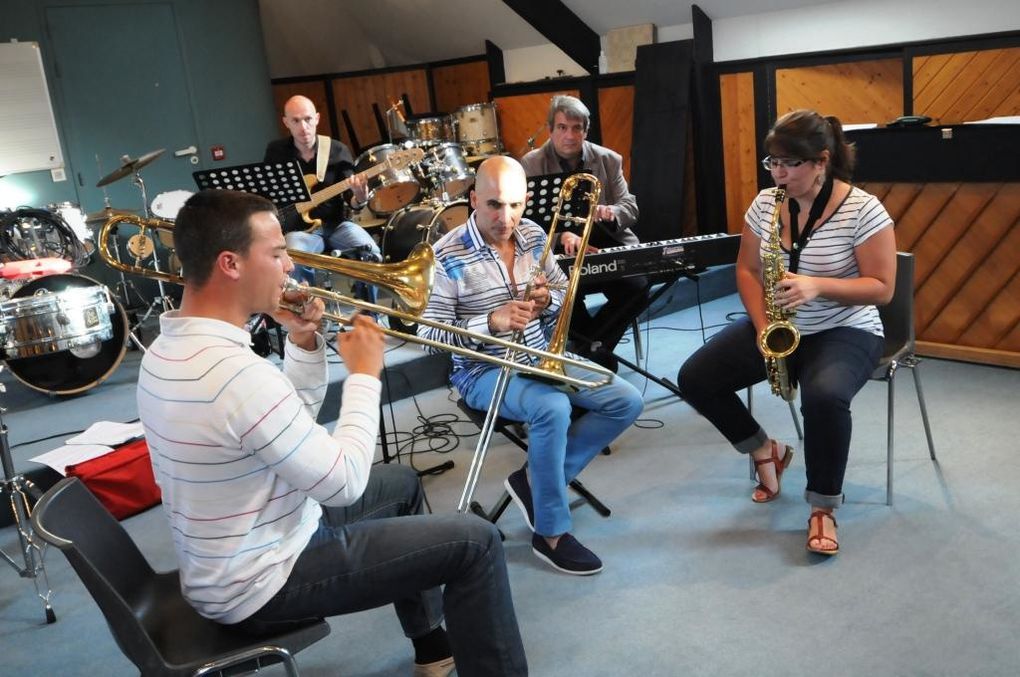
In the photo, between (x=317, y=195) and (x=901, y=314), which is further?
(x=317, y=195)

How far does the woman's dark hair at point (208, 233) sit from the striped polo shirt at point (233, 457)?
0.11m

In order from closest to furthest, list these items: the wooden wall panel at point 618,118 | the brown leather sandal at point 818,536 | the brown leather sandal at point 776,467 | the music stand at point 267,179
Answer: the brown leather sandal at point 818,536 < the brown leather sandal at point 776,467 < the music stand at point 267,179 < the wooden wall panel at point 618,118

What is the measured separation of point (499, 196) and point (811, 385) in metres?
1.17

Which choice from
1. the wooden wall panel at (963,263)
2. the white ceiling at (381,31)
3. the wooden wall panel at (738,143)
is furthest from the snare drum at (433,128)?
the wooden wall panel at (963,263)

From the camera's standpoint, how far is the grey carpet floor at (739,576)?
8.06 feet

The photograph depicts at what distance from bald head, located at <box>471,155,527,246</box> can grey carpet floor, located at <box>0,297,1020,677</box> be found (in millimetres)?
1089

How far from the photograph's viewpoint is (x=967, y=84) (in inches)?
219

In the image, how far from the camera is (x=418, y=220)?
592 centimetres

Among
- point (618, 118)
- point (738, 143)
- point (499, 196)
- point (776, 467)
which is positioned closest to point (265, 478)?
point (499, 196)

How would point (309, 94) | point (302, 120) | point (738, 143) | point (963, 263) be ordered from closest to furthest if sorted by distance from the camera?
point (963, 263) < point (302, 120) < point (738, 143) < point (309, 94)

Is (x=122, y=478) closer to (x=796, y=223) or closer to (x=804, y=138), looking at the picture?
(x=796, y=223)

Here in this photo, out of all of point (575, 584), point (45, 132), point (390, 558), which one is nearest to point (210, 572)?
point (390, 558)

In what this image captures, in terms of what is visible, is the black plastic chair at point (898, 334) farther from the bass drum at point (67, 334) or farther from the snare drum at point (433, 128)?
the snare drum at point (433, 128)

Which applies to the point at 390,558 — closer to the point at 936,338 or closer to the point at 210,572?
the point at 210,572
